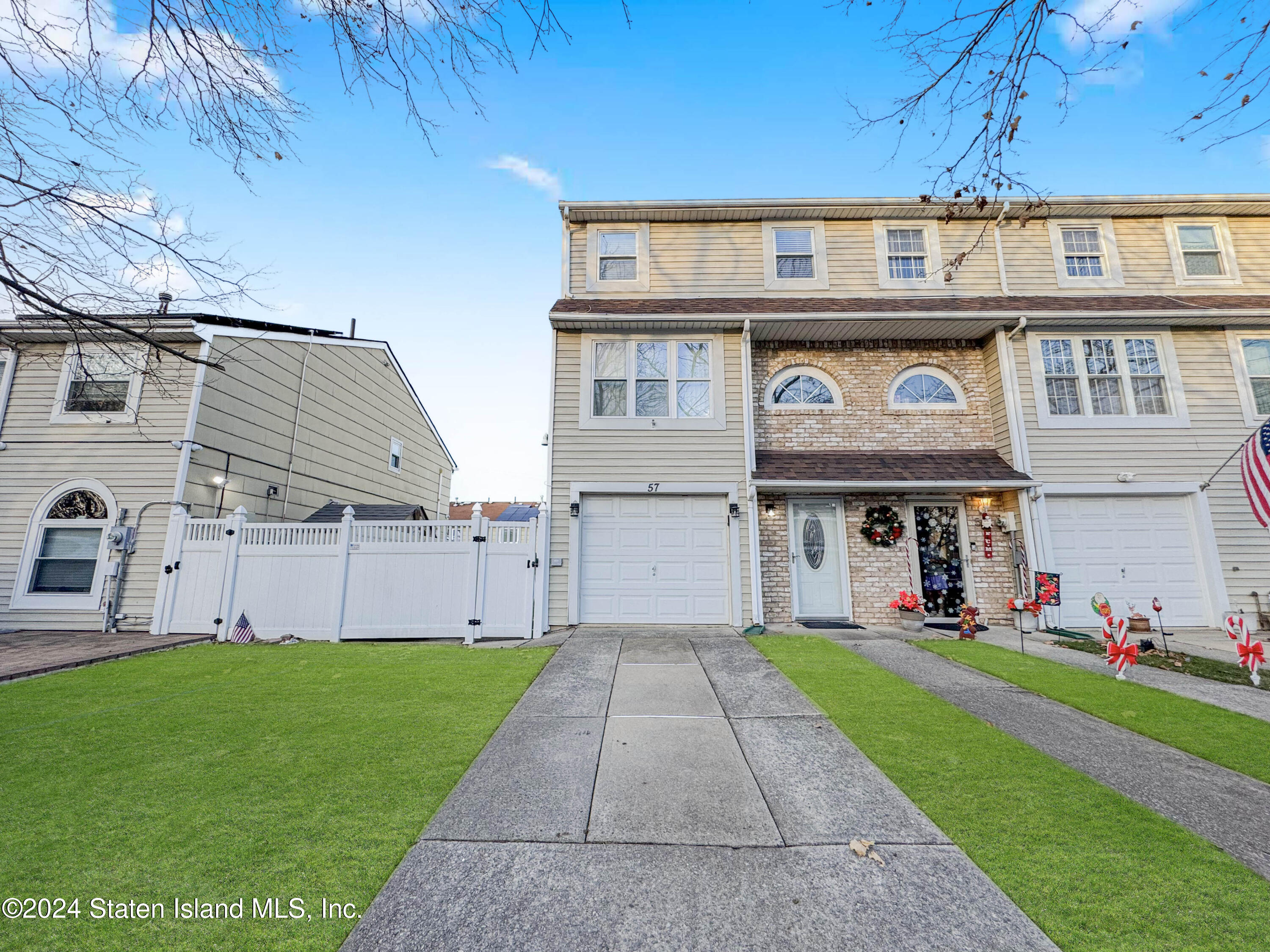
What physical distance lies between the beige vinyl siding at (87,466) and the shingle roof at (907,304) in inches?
286

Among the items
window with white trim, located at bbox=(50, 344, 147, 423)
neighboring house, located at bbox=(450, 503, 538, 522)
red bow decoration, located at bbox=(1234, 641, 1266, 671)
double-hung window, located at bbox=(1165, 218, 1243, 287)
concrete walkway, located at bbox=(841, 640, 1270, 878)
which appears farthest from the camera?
neighboring house, located at bbox=(450, 503, 538, 522)

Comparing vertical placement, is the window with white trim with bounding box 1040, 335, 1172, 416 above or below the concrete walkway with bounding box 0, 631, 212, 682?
above

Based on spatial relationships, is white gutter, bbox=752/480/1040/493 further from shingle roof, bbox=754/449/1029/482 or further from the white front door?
the white front door

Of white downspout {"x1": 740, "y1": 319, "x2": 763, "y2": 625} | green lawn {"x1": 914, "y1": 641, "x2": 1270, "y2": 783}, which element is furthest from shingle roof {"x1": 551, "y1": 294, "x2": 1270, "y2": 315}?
green lawn {"x1": 914, "y1": 641, "x2": 1270, "y2": 783}

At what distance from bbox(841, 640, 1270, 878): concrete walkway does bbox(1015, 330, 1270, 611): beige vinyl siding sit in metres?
5.68

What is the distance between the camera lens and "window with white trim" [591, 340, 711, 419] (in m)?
8.87

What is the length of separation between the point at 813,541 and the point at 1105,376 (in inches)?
245

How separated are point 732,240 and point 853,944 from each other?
10336 millimetres

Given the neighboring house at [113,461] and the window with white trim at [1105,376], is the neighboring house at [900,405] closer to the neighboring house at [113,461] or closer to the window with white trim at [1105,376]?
the window with white trim at [1105,376]

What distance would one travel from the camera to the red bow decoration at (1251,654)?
5.02 meters

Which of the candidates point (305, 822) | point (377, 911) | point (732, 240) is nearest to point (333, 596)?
point (305, 822)

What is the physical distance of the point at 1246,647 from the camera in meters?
5.14

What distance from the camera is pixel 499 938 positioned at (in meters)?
1.73

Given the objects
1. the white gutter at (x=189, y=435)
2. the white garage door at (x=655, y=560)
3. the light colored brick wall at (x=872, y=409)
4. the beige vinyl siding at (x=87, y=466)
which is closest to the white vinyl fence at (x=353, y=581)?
the white gutter at (x=189, y=435)
